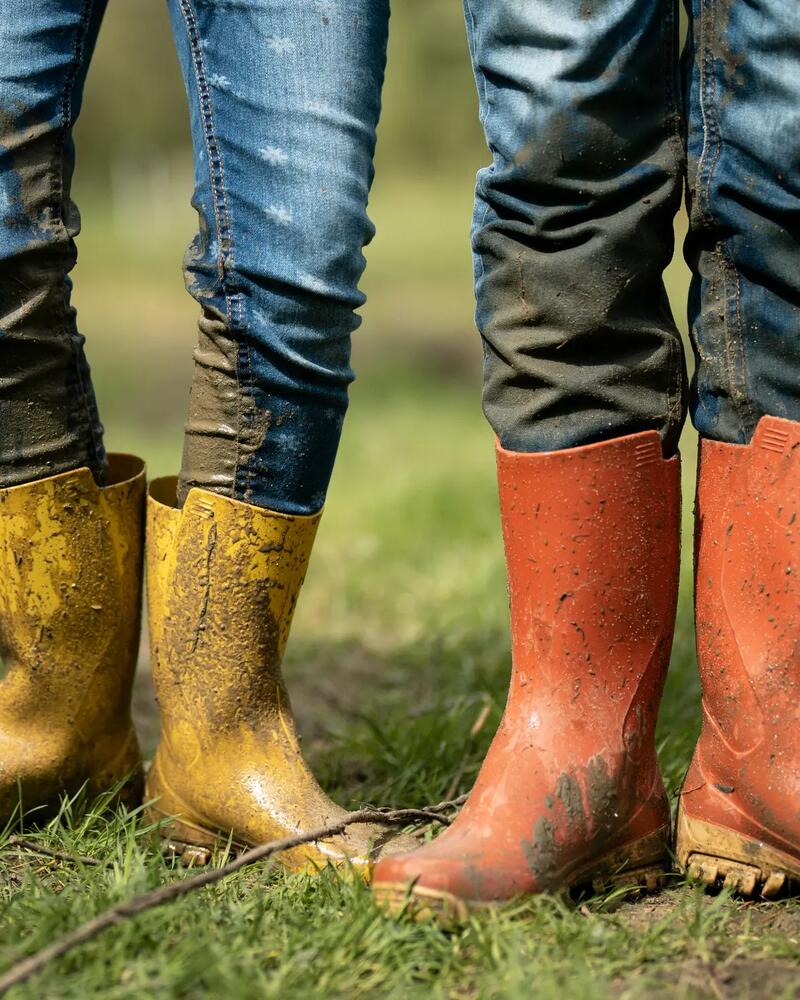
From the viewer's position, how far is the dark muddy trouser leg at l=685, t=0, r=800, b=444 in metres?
1.36

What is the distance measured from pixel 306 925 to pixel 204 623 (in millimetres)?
494

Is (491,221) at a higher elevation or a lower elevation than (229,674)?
higher

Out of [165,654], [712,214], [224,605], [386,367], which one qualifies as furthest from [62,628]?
[386,367]

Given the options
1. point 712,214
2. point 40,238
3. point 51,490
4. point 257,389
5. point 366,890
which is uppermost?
point 712,214

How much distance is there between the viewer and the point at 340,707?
2.62 m

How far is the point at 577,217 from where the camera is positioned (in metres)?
1.45

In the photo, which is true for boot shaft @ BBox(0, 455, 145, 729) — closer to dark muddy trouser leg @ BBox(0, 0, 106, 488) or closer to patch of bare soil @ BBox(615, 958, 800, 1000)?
Result: dark muddy trouser leg @ BBox(0, 0, 106, 488)

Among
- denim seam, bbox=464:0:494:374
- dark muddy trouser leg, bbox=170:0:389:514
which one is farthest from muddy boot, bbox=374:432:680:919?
dark muddy trouser leg, bbox=170:0:389:514

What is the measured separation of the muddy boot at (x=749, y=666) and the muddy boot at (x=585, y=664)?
0.05 metres

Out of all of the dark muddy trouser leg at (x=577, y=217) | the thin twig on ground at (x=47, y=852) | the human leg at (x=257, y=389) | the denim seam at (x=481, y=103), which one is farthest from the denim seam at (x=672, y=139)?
the thin twig on ground at (x=47, y=852)

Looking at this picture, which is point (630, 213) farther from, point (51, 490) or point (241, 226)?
point (51, 490)

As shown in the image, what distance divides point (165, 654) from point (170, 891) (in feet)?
1.58

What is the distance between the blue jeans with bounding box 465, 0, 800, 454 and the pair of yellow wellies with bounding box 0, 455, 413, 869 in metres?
0.45

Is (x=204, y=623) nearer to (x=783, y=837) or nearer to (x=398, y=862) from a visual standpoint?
(x=398, y=862)
